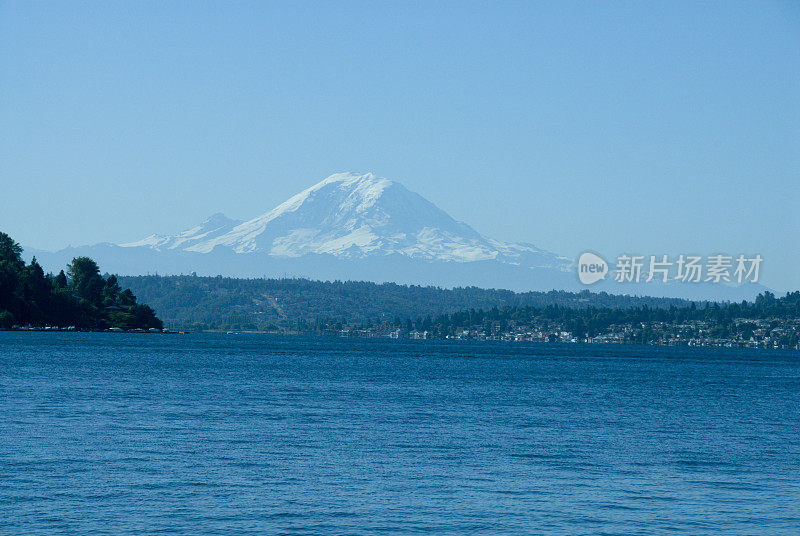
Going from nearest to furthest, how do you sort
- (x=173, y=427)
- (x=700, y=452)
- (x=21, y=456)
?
(x=21, y=456)
(x=700, y=452)
(x=173, y=427)

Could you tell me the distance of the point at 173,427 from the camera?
6041cm

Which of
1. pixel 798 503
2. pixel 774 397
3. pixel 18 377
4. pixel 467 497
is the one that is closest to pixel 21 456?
pixel 467 497

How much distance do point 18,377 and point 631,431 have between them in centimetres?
6205

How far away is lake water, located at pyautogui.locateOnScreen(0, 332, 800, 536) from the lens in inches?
1426

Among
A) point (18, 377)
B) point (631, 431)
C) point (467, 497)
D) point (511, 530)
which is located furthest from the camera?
point (18, 377)

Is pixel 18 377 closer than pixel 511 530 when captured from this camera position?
No

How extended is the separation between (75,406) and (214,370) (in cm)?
6555

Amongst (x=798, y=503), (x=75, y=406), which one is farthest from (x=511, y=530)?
(x=75, y=406)

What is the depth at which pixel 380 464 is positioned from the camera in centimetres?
4803

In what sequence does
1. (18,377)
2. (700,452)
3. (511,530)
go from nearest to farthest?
1. (511,530)
2. (700,452)
3. (18,377)

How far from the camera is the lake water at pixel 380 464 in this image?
119ft

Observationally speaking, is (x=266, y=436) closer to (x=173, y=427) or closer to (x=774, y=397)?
(x=173, y=427)

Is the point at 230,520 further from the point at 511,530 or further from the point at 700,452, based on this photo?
the point at 700,452

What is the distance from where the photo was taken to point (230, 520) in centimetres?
3522
